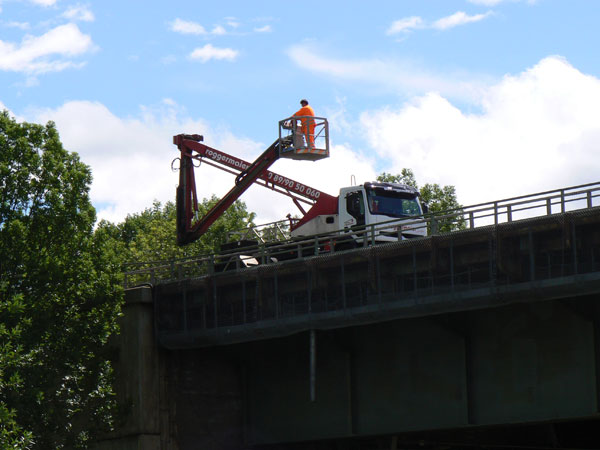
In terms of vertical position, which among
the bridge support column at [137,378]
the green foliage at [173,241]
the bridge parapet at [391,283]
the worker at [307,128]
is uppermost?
the green foliage at [173,241]

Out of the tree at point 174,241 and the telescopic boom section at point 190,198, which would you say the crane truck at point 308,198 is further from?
the tree at point 174,241

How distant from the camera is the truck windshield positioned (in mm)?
37781

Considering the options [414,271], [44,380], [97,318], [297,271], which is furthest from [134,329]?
[414,271]

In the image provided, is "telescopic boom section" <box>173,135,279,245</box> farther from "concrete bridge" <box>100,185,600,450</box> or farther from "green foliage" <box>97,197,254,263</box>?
"green foliage" <box>97,197,254,263</box>

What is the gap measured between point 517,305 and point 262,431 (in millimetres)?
11267

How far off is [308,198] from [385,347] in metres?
8.62

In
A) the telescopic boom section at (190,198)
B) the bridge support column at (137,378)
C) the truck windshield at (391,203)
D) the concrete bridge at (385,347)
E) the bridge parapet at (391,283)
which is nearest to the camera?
the bridge parapet at (391,283)

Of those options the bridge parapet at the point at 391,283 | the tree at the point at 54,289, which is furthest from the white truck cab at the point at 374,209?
the tree at the point at 54,289

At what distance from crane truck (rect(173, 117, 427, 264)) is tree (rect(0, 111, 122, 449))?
22.9ft

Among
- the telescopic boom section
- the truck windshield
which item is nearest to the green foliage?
the telescopic boom section

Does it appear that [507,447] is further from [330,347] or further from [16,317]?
[16,317]

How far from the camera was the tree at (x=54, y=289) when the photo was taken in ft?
109

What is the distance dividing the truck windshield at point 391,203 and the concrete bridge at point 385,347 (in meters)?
4.96

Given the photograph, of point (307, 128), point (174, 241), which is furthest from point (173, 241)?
point (307, 128)
